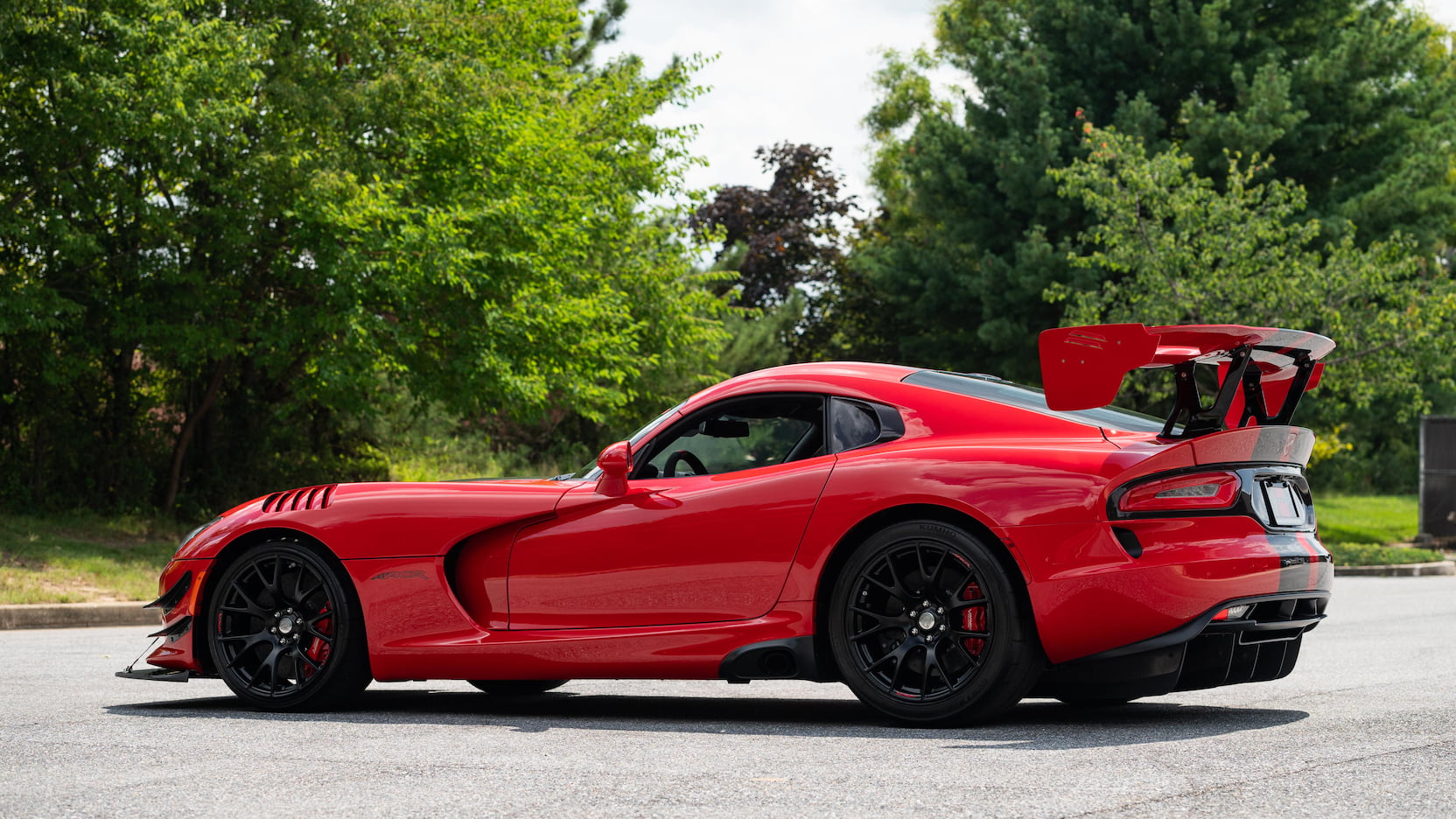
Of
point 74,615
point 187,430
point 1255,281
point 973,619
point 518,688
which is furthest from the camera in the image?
point 1255,281

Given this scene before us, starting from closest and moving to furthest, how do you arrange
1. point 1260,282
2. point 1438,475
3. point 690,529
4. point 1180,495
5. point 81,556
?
1. point 1180,495
2. point 690,529
3. point 81,556
4. point 1260,282
5. point 1438,475

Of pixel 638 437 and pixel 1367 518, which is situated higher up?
pixel 638 437

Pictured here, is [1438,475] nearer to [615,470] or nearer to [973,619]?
[973,619]

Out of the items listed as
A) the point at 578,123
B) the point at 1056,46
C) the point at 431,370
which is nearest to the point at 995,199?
the point at 1056,46

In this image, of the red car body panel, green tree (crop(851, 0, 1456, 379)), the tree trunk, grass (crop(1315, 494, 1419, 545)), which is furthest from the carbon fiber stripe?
green tree (crop(851, 0, 1456, 379))

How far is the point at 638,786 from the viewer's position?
15.2 feet

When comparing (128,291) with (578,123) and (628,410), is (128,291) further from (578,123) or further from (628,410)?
(628,410)

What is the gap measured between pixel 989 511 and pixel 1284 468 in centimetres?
123

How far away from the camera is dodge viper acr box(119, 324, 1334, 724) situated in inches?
217

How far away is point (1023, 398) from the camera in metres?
6.14

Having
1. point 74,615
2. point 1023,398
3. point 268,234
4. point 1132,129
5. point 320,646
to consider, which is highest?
point 1132,129

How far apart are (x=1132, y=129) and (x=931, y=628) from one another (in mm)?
29707

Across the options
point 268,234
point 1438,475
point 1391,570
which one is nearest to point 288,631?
point 268,234

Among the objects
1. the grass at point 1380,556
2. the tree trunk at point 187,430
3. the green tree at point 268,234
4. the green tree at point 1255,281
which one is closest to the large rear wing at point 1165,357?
the green tree at point 268,234
